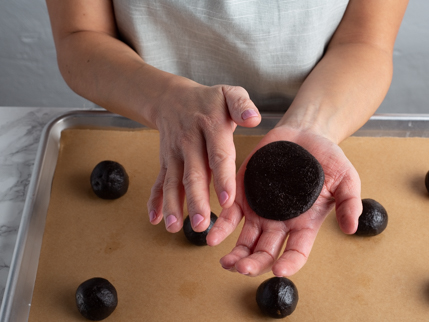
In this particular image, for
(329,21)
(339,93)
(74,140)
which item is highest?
(329,21)

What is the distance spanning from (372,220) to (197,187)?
1.81ft

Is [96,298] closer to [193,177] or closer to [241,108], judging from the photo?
[193,177]

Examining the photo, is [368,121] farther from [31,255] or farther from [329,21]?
[31,255]

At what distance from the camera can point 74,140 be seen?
1.35 m

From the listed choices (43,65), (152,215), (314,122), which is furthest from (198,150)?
(43,65)

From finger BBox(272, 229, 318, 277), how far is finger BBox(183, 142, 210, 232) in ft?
0.53

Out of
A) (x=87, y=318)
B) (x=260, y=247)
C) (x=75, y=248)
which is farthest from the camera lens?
(x=75, y=248)

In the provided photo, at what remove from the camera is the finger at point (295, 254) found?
77 centimetres

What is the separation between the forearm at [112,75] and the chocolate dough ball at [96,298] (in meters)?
0.41

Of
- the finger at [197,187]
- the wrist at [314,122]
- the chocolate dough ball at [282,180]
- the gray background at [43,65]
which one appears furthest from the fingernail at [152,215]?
the gray background at [43,65]

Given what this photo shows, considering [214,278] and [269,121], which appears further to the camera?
[269,121]

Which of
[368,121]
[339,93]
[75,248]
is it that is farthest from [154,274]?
[368,121]

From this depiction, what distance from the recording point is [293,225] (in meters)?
0.90

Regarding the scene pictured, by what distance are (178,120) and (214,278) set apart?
1.45ft
